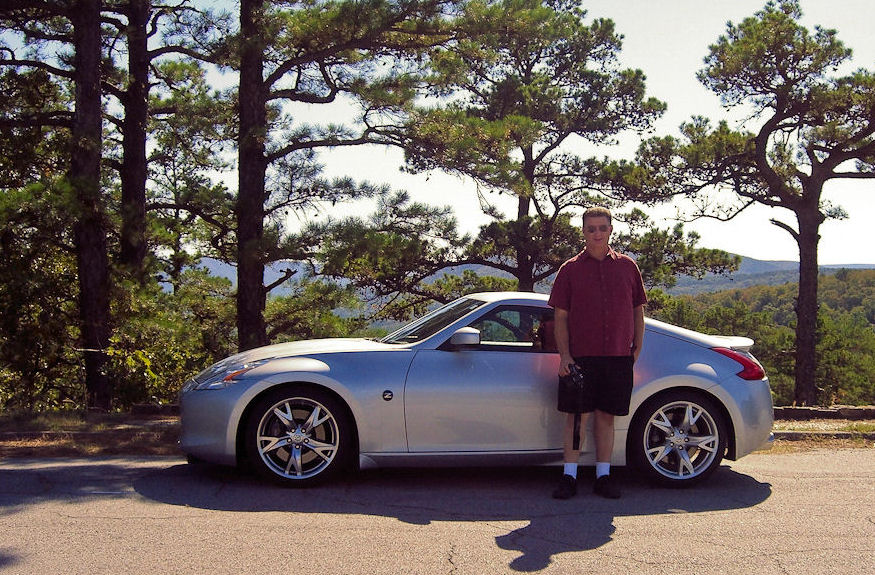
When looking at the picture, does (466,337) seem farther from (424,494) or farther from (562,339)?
(424,494)

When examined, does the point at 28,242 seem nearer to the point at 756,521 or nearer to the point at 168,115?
the point at 168,115

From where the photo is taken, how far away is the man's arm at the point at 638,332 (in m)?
6.21

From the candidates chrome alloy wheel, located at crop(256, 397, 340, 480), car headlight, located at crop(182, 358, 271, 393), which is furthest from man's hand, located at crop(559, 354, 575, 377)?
car headlight, located at crop(182, 358, 271, 393)

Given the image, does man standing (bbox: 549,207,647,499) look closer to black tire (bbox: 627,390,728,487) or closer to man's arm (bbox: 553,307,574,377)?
man's arm (bbox: 553,307,574,377)

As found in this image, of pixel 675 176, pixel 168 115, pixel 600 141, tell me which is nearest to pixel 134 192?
pixel 168 115

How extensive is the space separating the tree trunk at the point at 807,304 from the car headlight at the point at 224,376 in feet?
74.8

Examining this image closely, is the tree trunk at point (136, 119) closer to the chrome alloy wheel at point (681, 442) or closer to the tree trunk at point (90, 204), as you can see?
the tree trunk at point (90, 204)

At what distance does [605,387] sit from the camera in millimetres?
6074

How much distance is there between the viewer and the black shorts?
606cm

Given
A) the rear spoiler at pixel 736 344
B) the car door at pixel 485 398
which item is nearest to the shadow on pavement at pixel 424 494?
the car door at pixel 485 398

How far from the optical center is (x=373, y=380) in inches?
242

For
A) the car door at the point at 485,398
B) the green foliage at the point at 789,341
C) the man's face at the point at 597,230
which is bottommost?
the green foliage at the point at 789,341

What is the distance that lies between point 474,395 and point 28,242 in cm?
1093

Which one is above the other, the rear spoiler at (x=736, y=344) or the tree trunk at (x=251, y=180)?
the tree trunk at (x=251, y=180)
